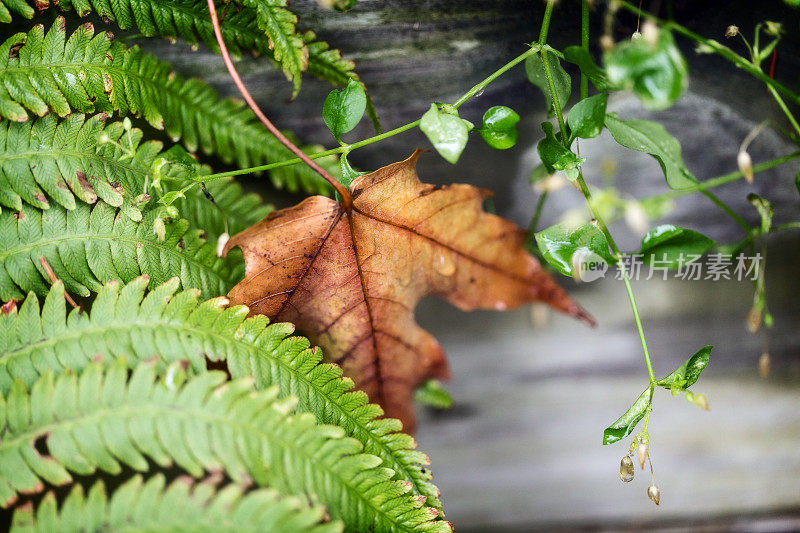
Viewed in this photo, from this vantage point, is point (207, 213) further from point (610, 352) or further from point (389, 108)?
point (610, 352)

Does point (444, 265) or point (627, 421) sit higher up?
point (444, 265)

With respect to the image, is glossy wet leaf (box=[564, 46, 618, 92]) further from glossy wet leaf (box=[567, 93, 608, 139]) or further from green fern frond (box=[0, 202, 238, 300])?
green fern frond (box=[0, 202, 238, 300])

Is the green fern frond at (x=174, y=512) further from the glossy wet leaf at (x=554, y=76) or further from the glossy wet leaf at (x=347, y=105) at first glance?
the glossy wet leaf at (x=554, y=76)

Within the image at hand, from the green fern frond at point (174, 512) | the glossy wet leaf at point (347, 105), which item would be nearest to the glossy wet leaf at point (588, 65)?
the glossy wet leaf at point (347, 105)

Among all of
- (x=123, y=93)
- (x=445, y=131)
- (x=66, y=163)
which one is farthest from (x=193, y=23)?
(x=445, y=131)

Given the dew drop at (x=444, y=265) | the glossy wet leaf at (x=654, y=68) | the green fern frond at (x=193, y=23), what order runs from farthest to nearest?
the dew drop at (x=444, y=265) → the green fern frond at (x=193, y=23) → the glossy wet leaf at (x=654, y=68)

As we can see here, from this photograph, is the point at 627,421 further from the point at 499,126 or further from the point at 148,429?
the point at 148,429

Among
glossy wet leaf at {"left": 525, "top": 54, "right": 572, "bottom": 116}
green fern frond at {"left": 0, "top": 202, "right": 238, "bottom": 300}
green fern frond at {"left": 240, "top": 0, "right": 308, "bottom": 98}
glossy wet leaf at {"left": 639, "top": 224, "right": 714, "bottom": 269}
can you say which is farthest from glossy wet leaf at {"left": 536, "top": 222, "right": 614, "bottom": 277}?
green fern frond at {"left": 0, "top": 202, "right": 238, "bottom": 300}
